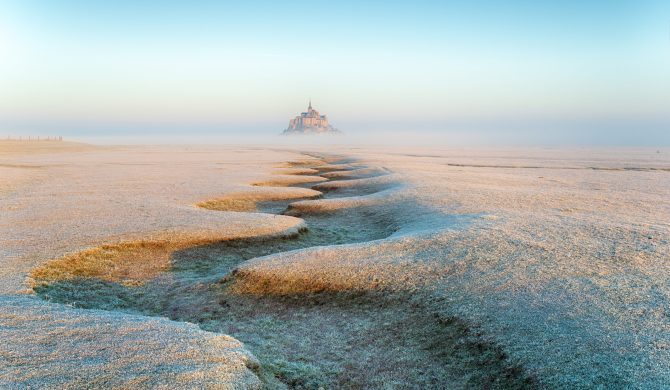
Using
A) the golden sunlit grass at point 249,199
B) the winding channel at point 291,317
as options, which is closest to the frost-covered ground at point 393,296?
the winding channel at point 291,317

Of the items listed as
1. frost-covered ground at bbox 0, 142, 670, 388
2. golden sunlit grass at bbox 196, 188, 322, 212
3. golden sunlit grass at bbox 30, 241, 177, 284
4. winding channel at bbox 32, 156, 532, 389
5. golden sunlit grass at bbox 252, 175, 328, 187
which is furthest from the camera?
golden sunlit grass at bbox 252, 175, 328, 187

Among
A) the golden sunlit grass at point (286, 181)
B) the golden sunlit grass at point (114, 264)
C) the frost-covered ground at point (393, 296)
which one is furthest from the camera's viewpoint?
the golden sunlit grass at point (286, 181)

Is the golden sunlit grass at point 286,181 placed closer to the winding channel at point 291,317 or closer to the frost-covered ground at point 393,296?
the frost-covered ground at point 393,296

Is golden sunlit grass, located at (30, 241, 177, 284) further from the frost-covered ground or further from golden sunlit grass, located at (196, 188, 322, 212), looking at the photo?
golden sunlit grass, located at (196, 188, 322, 212)

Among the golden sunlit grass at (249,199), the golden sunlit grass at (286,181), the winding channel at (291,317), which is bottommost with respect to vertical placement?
the winding channel at (291,317)

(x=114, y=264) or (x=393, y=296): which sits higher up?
(x=393, y=296)

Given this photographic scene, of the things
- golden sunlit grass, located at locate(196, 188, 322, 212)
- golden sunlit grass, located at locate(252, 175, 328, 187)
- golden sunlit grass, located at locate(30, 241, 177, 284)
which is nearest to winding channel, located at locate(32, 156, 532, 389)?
golden sunlit grass, located at locate(30, 241, 177, 284)

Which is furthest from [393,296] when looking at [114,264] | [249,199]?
[249,199]

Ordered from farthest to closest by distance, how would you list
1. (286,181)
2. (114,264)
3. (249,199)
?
(286,181)
(249,199)
(114,264)

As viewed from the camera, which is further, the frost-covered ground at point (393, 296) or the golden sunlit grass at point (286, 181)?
the golden sunlit grass at point (286, 181)

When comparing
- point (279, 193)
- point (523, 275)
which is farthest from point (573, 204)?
point (279, 193)

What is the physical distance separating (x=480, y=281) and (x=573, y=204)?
36.3 ft

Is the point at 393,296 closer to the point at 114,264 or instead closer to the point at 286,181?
the point at 114,264

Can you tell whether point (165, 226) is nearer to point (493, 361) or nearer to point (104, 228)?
point (104, 228)
